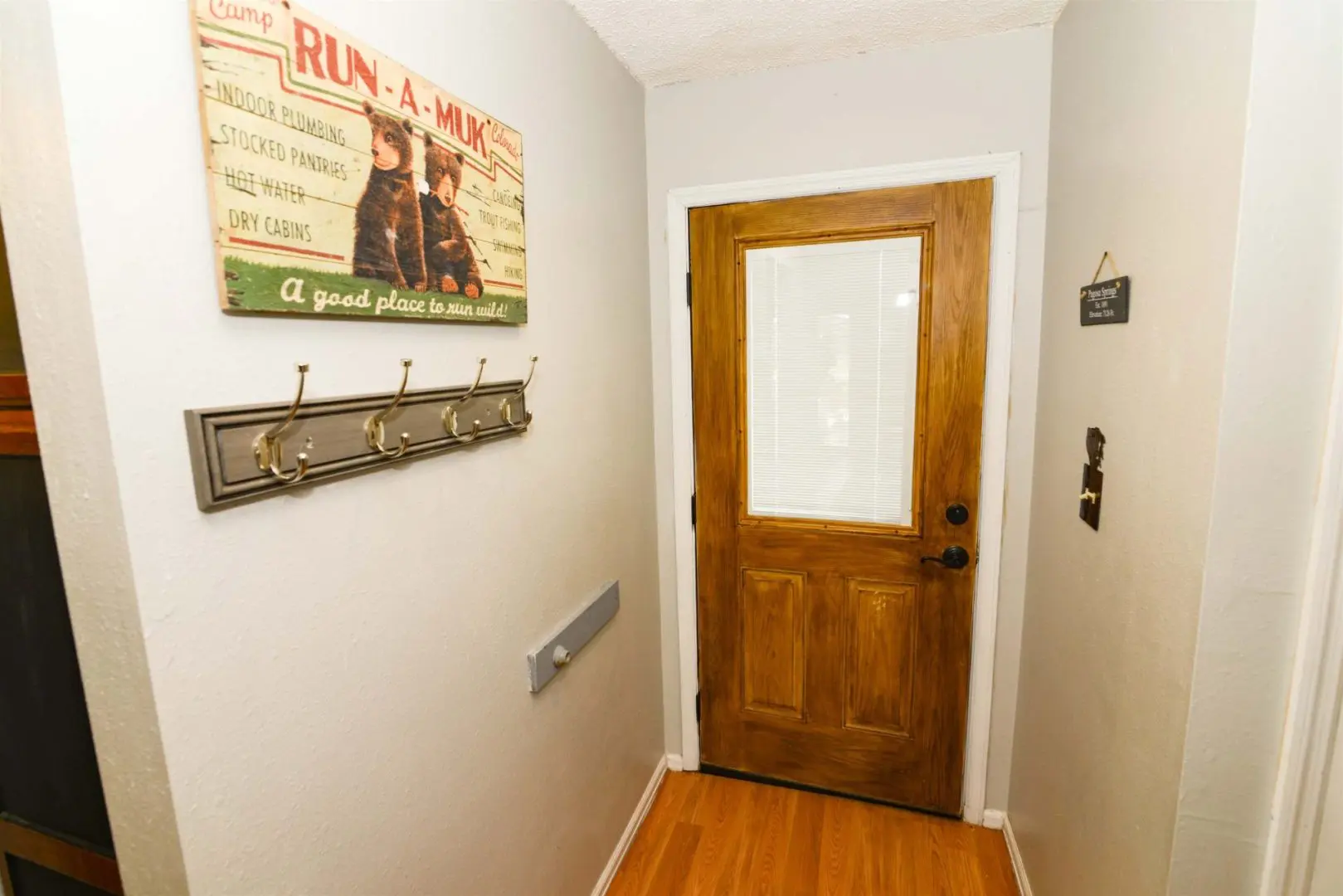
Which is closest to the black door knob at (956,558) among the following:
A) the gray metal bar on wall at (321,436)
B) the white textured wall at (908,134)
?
the white textured wall at (908,134)

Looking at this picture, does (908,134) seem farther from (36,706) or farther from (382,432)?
(36,706)

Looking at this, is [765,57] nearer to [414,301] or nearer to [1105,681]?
[414,301]

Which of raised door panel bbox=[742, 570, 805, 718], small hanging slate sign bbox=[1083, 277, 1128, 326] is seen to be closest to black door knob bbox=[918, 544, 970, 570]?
raised door panel bbox=[742, 570, 805, 718]

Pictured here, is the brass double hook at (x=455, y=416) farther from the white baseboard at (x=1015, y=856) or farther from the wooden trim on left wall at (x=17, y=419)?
the white baseboard at (x=1015, y=856)

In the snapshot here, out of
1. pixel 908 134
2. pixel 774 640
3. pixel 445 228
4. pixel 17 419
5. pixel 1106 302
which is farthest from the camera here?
pixel 774 640

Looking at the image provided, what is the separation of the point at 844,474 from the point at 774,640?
65 cm

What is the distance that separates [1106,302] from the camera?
121cm

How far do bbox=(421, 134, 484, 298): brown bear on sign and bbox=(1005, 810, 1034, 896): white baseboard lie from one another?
2.17m

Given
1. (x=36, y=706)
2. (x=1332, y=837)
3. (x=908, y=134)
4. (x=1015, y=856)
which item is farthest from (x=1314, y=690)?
(x=36, y=706)

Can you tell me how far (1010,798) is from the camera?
1920 millimetres

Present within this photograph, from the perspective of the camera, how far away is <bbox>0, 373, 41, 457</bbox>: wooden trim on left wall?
2.44 feet

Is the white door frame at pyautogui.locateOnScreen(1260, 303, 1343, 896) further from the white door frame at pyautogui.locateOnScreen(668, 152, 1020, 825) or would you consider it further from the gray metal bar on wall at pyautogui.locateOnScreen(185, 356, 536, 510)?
the gray metal bar on wall at pyautogui.locateOnScreen(185, 356, 536, 510)

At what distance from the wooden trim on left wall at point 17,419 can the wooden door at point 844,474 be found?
1.58 m

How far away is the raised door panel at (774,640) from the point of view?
2.07 metres
